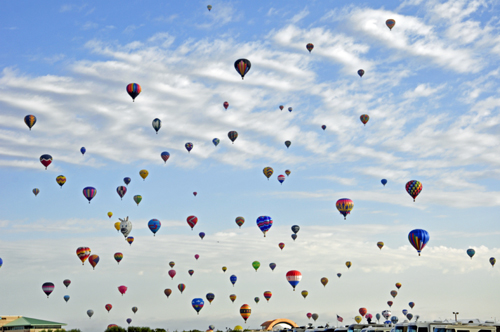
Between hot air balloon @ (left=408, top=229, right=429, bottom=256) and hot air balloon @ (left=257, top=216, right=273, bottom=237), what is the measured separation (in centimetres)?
3014

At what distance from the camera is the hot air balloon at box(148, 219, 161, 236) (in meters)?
112

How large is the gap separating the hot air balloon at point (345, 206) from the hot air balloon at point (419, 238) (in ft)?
53.8

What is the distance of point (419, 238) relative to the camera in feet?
269

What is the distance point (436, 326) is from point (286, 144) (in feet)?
288

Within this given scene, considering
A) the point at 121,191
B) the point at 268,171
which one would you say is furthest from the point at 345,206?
the point at 121,191

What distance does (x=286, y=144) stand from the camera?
12212 centimetres

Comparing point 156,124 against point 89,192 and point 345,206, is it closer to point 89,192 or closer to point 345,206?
point 89,192

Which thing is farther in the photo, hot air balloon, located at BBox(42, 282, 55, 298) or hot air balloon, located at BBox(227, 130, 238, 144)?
hot air balloon, located at BBox(42, 282, 55, 298)

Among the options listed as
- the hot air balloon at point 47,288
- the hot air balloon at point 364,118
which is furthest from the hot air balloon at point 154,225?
the hot air balloon at point 364,118

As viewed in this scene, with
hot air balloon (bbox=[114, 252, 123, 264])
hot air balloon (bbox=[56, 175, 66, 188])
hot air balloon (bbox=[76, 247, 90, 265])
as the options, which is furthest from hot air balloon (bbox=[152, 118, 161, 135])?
hot air balloon (bbox=[114, 252, 123, 264])

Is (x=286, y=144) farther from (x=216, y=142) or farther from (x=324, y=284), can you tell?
(x=324, y=284)

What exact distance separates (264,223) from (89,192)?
3339 centimetres

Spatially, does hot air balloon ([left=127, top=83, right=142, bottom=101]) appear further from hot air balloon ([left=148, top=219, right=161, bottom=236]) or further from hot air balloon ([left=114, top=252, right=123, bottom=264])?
hot air balloon ([left=114, top=252, right=123, bottom=264])

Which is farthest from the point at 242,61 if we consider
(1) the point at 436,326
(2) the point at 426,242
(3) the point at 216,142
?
(1) the point at 436,326
